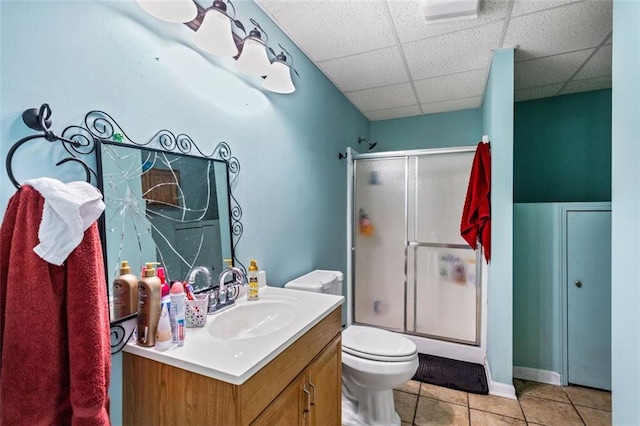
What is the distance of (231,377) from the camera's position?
30.5 inches

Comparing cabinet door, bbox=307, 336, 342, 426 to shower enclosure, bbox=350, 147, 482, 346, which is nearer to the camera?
cabinet door, bbox=307, 336, 342, 426

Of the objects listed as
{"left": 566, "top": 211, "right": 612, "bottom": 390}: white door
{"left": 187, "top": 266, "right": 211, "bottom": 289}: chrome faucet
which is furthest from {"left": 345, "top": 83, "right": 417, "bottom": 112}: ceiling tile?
{"left": 187, "top": 266, "right": 211, "bottom": 289}: chrome faucet

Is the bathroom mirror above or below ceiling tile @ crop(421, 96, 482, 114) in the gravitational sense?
below

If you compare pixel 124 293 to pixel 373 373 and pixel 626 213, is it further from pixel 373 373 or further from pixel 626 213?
pixel 626 213

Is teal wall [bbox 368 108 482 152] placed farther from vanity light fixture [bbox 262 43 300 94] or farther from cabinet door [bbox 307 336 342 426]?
cabinet door [bbox 307 336 342 426]

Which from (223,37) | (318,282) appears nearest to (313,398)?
(318,282)

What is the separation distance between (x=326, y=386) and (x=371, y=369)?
0.39m

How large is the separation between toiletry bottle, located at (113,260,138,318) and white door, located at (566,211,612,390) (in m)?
2.73

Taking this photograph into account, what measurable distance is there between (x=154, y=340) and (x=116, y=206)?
44 centimetres

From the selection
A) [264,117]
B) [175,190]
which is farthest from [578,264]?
[175,190]

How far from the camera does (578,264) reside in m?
2.21

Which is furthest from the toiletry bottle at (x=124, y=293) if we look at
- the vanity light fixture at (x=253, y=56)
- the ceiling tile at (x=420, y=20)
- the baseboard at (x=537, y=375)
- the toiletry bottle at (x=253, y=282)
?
the baseboard at (x=537, y=375)

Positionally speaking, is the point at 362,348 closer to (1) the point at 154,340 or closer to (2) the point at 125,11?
(1) the point at 154,340

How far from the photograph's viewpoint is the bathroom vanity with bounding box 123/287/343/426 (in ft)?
2.66
